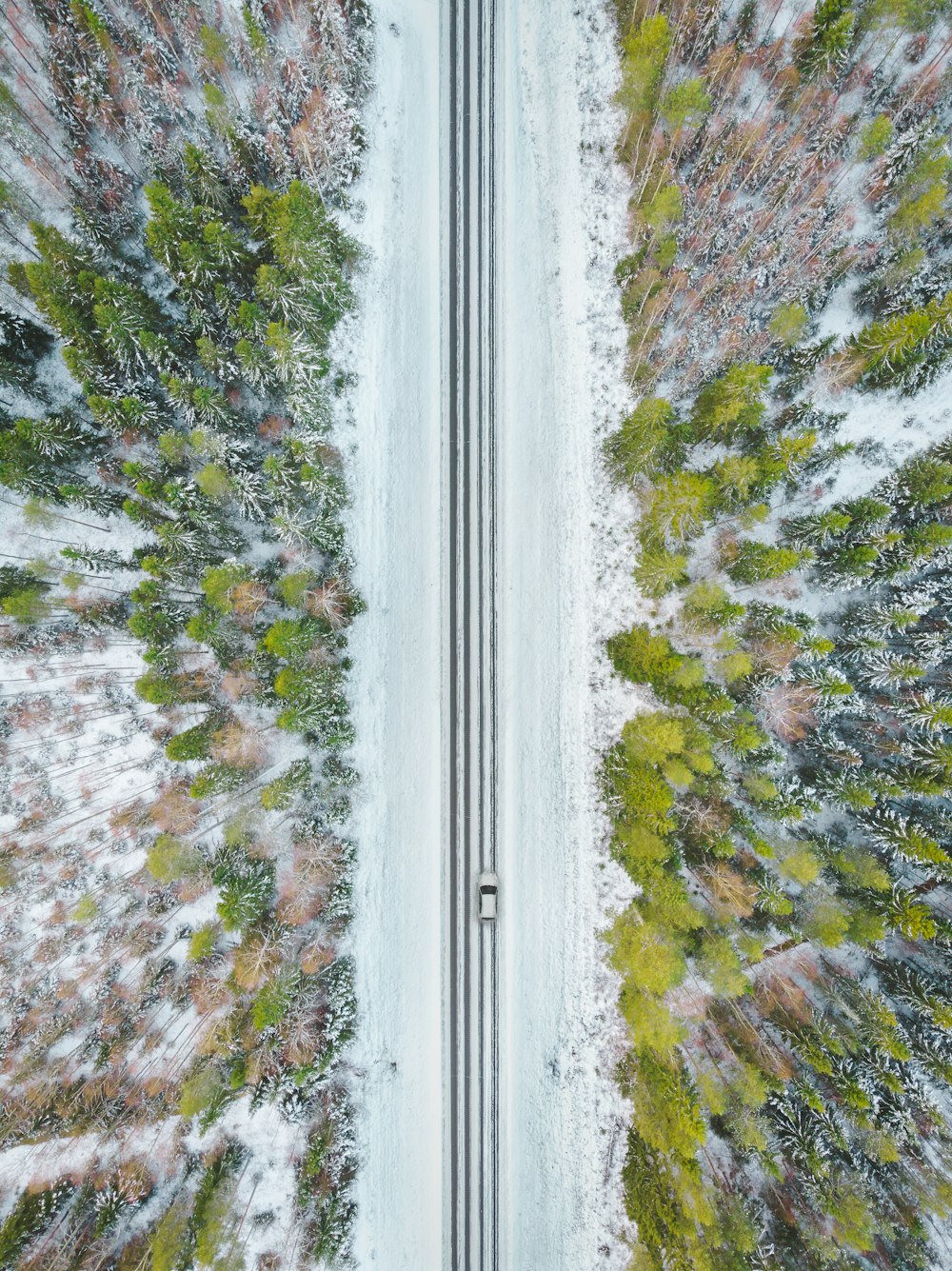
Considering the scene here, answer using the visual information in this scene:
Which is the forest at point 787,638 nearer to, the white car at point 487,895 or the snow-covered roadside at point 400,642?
the white car at point 487,895

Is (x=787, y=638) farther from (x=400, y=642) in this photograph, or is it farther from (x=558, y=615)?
(x=400, y=642)

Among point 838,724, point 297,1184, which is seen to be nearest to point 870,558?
point 838,724

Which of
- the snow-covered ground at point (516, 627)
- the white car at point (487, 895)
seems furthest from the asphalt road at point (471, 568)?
the snow-covered ground at point (516, 627)

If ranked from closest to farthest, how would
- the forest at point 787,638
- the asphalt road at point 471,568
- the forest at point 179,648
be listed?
1. the forest at point 787,638
2. the forest at point 179,648
3. the asphalt road at point 471,568

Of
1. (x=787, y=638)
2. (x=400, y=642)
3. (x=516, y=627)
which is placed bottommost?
(x=787, y=638)

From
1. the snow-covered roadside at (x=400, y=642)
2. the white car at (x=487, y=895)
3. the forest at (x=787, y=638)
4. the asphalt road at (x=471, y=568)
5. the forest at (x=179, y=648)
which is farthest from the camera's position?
the asphalt road at (x=471, y=568)

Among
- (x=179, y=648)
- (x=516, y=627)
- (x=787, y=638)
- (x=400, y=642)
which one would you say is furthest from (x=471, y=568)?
(x=787, y=638)

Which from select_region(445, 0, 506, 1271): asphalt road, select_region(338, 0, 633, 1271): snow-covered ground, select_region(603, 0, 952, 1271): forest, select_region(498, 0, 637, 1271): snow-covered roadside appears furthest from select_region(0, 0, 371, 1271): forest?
select_region(603, 0, 952, 1271): forest
